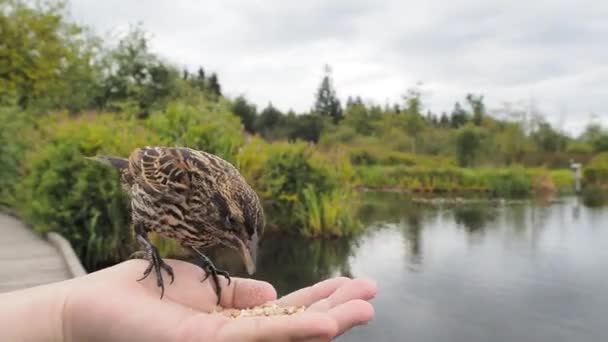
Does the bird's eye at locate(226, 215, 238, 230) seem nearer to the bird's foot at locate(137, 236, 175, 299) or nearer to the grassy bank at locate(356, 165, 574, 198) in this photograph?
the bird's foot at locate(137, 236, 175, 299)

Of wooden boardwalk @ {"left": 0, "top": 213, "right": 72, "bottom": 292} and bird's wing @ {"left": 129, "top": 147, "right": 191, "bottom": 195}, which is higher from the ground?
bird's wing @ {"left": 129, "top": 147, "right": 191, "bottom": 195}

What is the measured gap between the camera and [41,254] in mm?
7426

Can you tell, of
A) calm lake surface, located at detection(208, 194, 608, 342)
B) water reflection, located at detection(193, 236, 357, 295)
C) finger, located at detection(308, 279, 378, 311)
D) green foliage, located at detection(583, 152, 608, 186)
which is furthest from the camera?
green foliage, located at detection(583, 152, 608, 186)

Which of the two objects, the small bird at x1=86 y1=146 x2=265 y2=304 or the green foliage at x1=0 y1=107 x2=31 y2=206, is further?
the green foliage at x1=0 y1=107 x2=31 y2=206

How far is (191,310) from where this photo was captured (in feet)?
7.39

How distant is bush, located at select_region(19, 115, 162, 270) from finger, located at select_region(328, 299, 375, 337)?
270 inches

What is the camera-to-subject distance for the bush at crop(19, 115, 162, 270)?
833 centimetres

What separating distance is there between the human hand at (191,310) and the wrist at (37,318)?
0.04 m

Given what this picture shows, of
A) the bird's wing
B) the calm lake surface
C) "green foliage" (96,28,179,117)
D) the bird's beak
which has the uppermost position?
"green foliage" (96,28,179,117)

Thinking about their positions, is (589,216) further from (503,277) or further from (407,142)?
(407,142)

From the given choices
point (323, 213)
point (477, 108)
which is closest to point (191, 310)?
point (323, 213)

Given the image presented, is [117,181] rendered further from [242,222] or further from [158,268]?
[242,222]

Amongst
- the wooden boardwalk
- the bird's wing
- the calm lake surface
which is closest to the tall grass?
the calm lake surface

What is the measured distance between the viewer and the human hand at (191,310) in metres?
1.80
